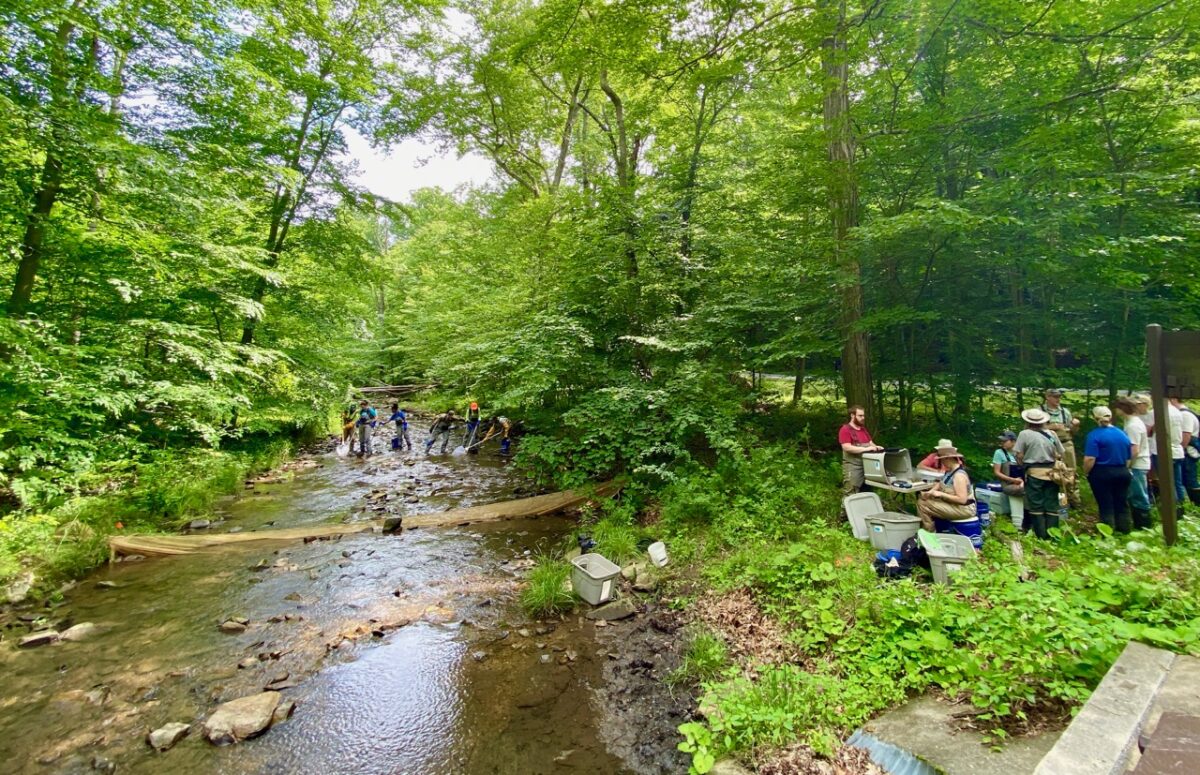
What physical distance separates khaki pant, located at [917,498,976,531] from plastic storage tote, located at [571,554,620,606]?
11.0 ft

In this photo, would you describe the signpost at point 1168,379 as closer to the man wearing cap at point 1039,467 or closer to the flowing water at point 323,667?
the man wearing cap at point 1039,467

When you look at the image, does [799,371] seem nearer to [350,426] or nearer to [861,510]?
[861,510]

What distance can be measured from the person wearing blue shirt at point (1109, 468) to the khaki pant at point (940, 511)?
5.25 ft

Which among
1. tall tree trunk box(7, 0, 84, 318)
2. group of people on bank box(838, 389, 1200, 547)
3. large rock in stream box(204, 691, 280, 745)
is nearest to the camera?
large rock in stream box(204, 691, 280, 745)

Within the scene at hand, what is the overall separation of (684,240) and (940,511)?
22.3ft

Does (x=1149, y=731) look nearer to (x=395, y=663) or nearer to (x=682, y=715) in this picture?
(x=682, y=715)

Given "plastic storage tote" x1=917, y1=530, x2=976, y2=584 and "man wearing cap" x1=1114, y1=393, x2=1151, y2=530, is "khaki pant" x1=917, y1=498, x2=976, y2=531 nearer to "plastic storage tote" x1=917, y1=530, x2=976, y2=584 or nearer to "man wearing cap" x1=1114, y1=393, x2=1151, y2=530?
"plastic storage tote" x1=917, y1=530, x2=976, y2=584

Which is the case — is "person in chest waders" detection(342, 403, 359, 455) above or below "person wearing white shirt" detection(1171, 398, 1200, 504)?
above

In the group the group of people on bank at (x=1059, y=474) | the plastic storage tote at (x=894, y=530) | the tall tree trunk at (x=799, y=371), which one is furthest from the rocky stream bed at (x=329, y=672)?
the tall tree trunk at (x=799, y=371)

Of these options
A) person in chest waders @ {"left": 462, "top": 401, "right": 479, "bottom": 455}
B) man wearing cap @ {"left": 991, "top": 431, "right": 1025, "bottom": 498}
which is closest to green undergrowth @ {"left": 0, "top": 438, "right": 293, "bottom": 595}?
person in chest waders @ {"left": 462, "top": 401, "right": 479, "bottom": 455}

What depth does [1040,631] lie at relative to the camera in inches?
118

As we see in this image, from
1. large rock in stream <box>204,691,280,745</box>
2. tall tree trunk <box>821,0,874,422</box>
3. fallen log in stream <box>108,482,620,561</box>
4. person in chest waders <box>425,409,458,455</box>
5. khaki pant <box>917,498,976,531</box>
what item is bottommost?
large rock in stream <box>204,691,280,745</box>

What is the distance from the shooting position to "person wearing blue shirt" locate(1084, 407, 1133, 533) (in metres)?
4.90

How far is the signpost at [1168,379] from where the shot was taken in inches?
148
